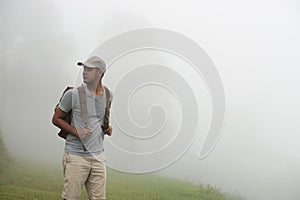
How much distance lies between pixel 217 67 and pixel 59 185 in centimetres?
133

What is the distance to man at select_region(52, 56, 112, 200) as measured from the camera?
1.87m

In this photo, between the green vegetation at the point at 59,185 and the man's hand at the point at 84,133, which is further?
the green vegetation at the point at 59,185

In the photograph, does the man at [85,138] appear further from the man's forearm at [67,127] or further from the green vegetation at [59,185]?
the green vegetation at [59,185]

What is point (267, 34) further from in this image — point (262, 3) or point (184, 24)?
point (184, 24)

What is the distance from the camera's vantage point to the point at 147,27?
2846 mm

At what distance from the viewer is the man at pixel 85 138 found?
73.6 inches

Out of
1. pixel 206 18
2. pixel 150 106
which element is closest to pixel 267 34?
pixel 206 18

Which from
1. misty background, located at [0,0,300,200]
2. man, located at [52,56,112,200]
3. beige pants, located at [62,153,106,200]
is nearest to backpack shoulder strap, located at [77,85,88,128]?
man, located at [52,56,112,200]

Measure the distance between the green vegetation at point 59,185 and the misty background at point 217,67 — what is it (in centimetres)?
7

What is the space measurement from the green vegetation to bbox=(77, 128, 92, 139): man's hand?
0.93 meters

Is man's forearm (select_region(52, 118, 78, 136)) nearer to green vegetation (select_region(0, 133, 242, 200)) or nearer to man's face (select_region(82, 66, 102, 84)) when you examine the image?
man's face (select_region(82, 66, 102, 84))

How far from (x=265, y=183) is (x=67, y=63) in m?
1.66

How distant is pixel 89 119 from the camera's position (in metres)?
1.91

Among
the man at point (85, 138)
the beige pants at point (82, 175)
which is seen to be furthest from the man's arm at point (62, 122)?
the beige pants at point (82, 175)
